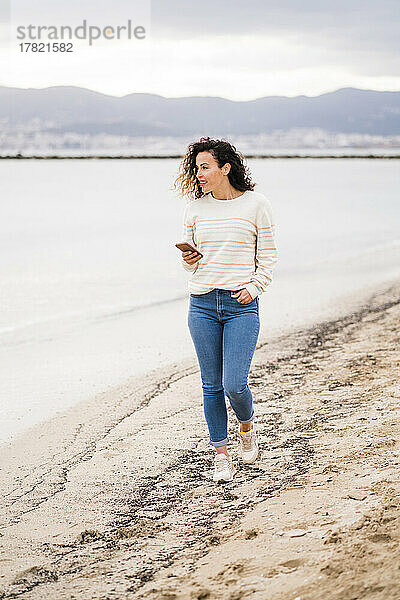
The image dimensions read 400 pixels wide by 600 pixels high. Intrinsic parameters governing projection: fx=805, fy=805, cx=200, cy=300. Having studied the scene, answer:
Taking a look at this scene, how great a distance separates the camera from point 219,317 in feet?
13.5

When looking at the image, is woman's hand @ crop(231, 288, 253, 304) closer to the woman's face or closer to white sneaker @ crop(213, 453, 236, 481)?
the woman's face

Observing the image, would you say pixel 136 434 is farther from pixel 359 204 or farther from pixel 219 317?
pixel 359 204

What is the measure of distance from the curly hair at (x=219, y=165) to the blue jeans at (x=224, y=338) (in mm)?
558

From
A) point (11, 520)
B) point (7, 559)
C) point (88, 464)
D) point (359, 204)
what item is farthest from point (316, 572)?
point (359, 204)

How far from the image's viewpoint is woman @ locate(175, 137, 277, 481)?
4051 millimetres

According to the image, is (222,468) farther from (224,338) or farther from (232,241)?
(232,241)

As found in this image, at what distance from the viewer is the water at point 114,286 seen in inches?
293

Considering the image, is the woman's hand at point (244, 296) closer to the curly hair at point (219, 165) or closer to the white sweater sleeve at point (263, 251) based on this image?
the white sweater sleeve at point (263, 251)

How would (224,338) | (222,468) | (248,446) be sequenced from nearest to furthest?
(224,338) < (222,468) < (248,446)

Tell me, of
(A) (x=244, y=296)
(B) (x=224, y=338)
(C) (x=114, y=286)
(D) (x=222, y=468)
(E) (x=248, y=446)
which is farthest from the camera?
(C) (x=114, y=286)

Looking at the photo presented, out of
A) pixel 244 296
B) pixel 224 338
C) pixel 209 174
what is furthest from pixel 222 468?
pixel 209 174

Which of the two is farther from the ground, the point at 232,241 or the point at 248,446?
the point at 232,241

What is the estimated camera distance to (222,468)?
4383mm

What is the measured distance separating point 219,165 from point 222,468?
1628 millimetres
